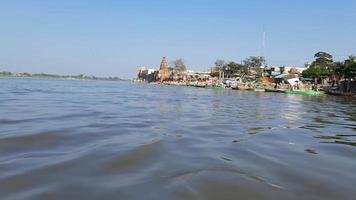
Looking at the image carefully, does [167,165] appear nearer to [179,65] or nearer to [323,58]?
[323,58]

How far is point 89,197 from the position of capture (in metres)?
4.50

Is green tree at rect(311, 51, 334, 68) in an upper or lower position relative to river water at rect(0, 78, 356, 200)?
upper

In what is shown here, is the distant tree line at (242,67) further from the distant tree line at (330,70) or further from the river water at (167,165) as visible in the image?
the river water at (167,165)

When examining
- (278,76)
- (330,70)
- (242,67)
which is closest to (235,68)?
(242,67)

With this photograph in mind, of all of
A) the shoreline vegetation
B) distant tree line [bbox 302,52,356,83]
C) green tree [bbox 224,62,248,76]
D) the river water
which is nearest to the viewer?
the river water

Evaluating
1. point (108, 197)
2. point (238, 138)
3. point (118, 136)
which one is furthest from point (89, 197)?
point (238, 138)

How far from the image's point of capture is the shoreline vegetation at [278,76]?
249 feet

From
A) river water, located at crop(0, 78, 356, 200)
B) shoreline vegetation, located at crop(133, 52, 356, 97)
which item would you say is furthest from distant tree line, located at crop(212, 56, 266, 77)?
river water, located at crop(0, 78, 356, 200)

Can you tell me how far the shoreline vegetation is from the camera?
75.8 metres

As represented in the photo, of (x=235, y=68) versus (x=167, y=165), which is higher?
(x=235, y=68)

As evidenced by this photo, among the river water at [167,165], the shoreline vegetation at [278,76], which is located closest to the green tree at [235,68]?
the shoreline vegetation at [278,76]

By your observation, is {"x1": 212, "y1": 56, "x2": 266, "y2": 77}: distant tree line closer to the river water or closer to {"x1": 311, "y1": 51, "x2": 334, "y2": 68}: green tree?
{"x1": 311, "y1": 51, "x2": 334, "y2": 68}: green tree

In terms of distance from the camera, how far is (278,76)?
10756cm

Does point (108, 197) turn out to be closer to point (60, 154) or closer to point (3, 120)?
point (60, 154)
